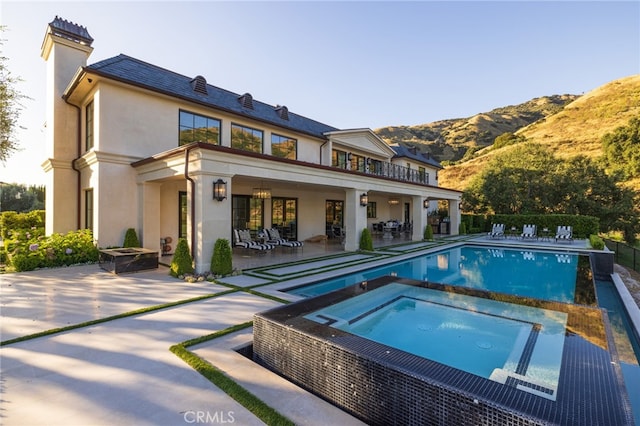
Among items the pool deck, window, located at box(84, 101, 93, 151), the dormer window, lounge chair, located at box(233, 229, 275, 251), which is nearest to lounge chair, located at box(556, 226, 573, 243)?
lounge chair, located at box(233, 229, 275, 251)

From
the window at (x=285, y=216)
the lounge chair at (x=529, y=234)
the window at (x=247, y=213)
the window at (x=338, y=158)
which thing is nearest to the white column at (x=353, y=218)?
the window at (x=285, y=216)

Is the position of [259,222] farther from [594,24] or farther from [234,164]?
[594,24]

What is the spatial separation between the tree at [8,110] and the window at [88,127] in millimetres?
2103

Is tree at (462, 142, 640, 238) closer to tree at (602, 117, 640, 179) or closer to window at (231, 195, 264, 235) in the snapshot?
tree at (602, 117, 640, 179)

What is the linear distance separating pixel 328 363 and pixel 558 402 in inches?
81.7

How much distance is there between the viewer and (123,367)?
12.2ft

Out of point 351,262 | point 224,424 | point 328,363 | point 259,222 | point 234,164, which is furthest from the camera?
point 259,222

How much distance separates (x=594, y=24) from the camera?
1036 inches

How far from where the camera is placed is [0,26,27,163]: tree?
33.9 ft

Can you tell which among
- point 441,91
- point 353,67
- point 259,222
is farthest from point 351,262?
point 441,91

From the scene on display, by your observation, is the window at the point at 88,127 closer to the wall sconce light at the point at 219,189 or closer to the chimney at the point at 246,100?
the chimney at the point at 246,100

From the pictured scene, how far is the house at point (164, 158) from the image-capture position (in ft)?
29.7

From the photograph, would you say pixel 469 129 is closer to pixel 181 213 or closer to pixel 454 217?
pixel 454 217

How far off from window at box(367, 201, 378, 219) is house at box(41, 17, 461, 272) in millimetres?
5870
